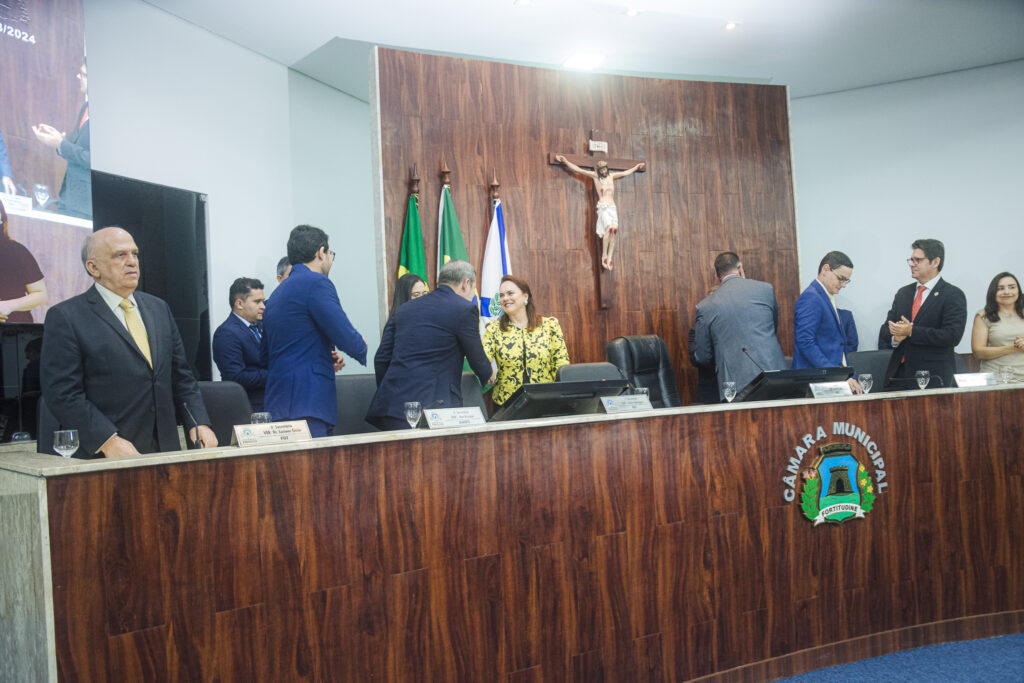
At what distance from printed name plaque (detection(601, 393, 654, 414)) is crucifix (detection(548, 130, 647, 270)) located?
283 centimetres

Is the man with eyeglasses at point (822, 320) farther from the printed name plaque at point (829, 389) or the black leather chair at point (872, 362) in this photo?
the black leather chair at point (872, 362)

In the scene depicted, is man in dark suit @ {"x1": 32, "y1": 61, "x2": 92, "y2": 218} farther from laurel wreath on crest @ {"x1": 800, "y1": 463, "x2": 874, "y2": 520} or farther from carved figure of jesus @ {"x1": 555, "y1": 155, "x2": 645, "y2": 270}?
laurel wreath on crest @ {"x1": 800, "y1": 463, "x2": 874, "y2": 520}

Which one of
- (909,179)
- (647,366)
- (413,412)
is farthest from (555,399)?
(909,179)

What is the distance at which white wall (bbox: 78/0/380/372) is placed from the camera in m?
4.25

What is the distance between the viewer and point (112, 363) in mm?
2230

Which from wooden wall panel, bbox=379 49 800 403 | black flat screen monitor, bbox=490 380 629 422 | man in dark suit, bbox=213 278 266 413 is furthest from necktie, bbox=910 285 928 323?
man in dark suit, bbox=213 278 266 413

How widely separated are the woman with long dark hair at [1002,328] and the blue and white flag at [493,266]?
2.72m

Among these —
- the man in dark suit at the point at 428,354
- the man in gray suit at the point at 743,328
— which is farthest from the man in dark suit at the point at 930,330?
the man in dark suit at the point at 428,354

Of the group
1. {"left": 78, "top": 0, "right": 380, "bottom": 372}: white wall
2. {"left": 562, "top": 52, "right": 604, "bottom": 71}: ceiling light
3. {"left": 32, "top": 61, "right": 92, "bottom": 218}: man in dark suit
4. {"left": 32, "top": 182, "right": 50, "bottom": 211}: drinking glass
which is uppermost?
{"left": 562, "top": 52, "right": 604, "bottom": 71}: ceiling light

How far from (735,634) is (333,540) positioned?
52.8 inches

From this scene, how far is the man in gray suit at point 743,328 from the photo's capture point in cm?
406

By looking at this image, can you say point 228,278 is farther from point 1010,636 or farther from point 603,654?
point 1010,636

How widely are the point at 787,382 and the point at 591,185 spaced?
112 inches

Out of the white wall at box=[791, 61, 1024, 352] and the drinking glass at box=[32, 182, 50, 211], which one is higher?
the white wall at box=[791, 61, 1024, 352]
